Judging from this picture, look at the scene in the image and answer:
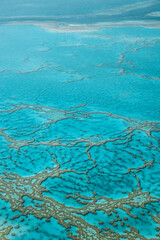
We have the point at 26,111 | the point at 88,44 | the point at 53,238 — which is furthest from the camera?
the point at 88,44

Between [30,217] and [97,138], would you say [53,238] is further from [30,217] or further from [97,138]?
[97,138]

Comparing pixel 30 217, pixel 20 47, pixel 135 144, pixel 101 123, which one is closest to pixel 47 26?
pixel 20 47

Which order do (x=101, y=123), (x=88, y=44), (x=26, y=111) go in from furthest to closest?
(x=88, y=44) → (x=26, y=111) → (x=101, y=123)

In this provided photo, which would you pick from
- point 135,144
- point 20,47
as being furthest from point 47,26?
point 135,144

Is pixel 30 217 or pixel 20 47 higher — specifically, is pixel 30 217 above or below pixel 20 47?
below

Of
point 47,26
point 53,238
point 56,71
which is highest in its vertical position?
point 47,26

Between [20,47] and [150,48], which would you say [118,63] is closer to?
[150,48]

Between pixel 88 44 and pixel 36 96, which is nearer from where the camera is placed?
pixel 36 96
